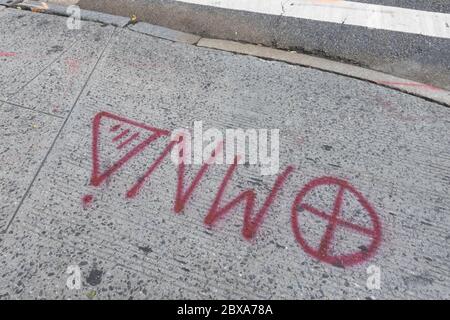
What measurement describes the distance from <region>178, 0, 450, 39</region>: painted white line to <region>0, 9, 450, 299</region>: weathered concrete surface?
3.76 feet

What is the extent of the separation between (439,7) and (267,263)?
12.8ft

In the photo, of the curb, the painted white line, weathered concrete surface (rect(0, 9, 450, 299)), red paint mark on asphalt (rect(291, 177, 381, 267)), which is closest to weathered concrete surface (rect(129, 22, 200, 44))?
the curb

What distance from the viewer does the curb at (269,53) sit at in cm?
348

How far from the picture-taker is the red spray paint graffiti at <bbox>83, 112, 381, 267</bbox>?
2336 millimetres

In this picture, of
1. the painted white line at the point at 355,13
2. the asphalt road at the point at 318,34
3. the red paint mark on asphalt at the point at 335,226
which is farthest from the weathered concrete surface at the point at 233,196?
the painted white line at the point at 355,13

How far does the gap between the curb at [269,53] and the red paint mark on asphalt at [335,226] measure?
1333 millimetres

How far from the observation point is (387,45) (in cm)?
406

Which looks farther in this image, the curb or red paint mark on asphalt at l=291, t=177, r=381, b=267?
the curb

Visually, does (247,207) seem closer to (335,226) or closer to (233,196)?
(233,196)

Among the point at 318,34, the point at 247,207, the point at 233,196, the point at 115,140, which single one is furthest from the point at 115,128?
the point at 318,34

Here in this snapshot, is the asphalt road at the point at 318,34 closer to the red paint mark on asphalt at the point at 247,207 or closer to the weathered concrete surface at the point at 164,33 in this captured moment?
the weathered concrete surface at the point at 164,33

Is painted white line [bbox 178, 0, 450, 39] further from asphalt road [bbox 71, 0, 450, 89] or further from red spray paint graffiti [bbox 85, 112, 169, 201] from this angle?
red spray paint graffiti [bbox 85, 112, 169, 201]

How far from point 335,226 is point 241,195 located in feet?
1.93
